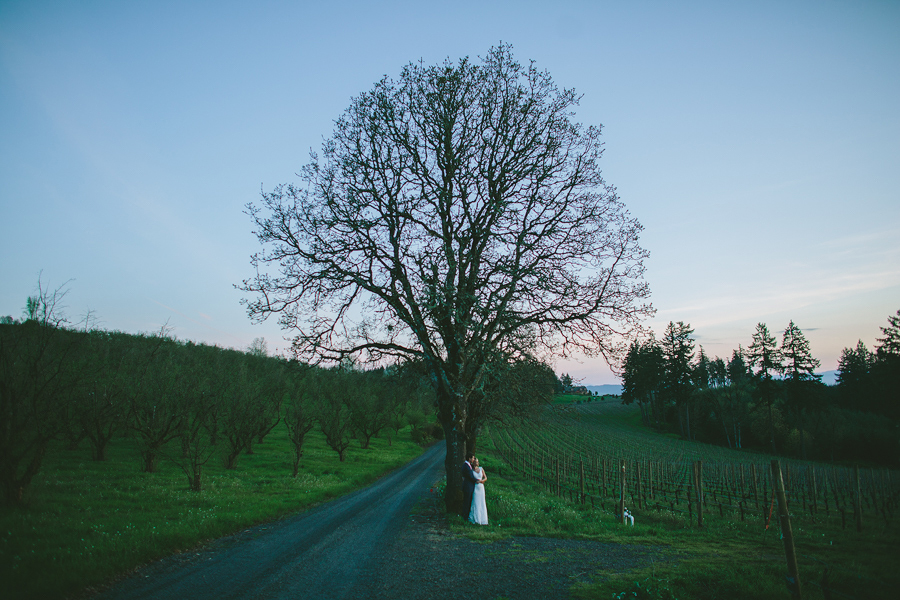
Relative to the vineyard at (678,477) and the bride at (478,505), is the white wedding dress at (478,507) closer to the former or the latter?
the bride at (478,505)

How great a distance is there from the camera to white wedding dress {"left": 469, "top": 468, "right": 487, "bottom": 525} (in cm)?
1212

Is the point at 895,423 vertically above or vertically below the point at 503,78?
below

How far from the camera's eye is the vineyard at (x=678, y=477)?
63.0 feet

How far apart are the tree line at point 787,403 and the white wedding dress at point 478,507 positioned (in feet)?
132

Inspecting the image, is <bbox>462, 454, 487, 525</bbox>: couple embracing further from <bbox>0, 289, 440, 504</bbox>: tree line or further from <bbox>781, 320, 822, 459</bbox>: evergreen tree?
<bbox>781, 320, 822, 459</bbox>: evergreen tree

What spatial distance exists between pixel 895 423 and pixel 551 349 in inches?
2801

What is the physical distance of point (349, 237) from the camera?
12945 mm

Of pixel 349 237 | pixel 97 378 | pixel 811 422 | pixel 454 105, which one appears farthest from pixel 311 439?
pixel 811 422

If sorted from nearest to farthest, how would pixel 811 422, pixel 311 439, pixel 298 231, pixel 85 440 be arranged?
pixel 298 231
pixel 85 440
pixel 311 439
pixel 811 422

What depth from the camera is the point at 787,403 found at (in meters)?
64.0

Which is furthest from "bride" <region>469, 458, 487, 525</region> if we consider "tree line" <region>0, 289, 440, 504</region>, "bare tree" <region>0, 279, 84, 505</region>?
"bare tree" <region>0, 279, 84, 505</region>

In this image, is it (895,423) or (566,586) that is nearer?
(566,586)

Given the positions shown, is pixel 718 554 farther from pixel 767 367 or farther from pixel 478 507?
pixel 767 367

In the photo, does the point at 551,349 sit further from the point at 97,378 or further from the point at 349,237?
the point at 97,378
